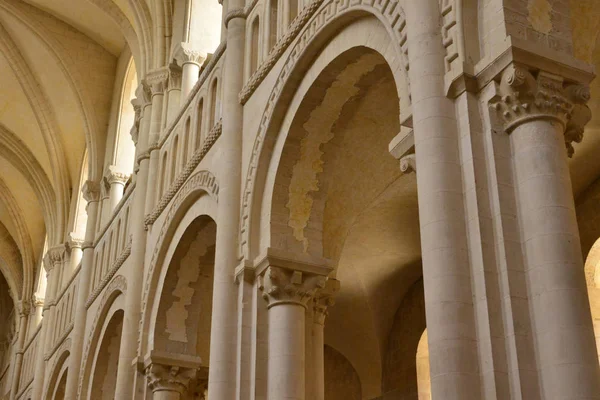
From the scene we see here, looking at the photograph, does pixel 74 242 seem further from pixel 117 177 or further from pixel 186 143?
pixel 186 143

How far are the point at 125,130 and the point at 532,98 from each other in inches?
597

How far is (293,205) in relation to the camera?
873 centimetres

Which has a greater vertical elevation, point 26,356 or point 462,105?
point 26,356

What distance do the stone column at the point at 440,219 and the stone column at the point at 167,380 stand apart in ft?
23.4

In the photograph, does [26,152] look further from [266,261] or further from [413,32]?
[413,32]

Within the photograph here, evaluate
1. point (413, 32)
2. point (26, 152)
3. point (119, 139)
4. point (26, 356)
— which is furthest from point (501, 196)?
point (26, 356)

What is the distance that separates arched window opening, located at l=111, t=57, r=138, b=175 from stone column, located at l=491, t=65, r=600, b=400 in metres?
14.5

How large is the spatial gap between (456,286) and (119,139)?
50.0ft

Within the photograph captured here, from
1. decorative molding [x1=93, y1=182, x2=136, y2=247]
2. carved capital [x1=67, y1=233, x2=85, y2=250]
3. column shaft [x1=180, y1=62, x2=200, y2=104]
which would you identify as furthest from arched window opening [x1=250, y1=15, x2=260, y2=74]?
carved capital [x1=67, y1=233, x2=85, y2=250]

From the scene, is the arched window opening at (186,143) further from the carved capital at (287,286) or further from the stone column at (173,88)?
the carved capital at (287,286)

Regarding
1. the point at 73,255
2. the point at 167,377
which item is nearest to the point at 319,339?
the point at 167,377

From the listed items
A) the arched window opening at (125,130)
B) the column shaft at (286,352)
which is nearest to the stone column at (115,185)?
the arched window opening at (125,130)

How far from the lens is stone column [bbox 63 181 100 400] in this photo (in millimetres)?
16922

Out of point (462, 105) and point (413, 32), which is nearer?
point (462, 105)
